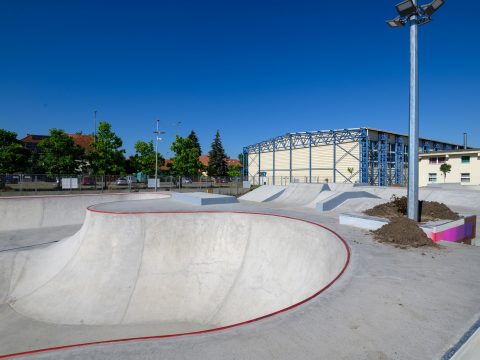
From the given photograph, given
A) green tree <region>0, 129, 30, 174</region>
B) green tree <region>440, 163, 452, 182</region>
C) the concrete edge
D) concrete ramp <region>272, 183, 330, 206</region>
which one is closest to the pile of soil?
the concrete edge

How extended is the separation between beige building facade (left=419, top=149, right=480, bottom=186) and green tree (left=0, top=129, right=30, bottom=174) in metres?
51.6

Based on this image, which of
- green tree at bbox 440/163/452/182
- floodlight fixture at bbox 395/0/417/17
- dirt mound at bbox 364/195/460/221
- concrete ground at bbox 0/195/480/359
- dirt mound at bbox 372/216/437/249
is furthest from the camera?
green tree at bbox 440/163/452/182

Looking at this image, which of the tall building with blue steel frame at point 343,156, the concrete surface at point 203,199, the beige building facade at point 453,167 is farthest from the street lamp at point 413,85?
the beige building facade at point 453,167

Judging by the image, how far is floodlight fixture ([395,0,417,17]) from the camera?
8336 mm

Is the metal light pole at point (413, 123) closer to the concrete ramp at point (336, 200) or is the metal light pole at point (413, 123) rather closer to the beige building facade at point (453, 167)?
the concrete ramp at point (336, 200)

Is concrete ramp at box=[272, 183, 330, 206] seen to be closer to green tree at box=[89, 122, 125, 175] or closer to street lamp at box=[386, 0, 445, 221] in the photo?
street lamp at box=[386, 0, 445, 221]

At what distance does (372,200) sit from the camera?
15766 mm

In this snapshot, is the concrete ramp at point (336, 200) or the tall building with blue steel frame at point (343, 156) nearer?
the concrete ramp at point (336, 200)

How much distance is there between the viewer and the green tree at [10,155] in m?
30.7

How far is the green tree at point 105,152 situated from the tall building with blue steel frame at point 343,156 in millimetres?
25865

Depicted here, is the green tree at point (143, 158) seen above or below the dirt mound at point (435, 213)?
above

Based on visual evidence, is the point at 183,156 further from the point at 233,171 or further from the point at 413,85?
the point at 413,85

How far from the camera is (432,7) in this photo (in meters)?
8.26

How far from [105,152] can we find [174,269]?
28293 mm
